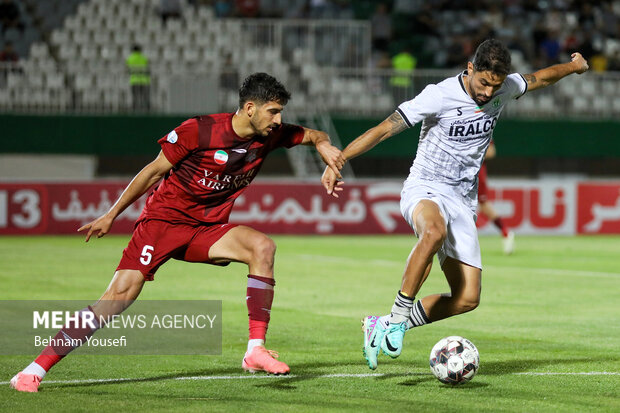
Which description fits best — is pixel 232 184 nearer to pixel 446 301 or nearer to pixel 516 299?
pixel 446 301

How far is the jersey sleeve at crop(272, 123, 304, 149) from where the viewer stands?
762 centimetres

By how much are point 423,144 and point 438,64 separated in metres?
23.4

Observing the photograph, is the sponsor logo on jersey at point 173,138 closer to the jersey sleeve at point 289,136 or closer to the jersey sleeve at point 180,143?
the jersey sleeve at point 180,143

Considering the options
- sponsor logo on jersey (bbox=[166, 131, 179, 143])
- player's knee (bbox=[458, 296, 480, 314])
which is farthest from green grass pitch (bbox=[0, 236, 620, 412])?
sponsor logo on jersey (bbox=[166, 131, 179, 143])

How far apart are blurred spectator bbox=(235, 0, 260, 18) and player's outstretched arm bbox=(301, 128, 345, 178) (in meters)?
23.0

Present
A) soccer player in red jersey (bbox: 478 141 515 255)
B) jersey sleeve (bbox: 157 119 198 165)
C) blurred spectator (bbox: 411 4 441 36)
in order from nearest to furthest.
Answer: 1. jersey sleeve (bbox: 157 119 198 165)
2. soccer player in red jersey (bbox: 478 141 515 255)
3. blurred spectator (bbox: 411 4 441 36)

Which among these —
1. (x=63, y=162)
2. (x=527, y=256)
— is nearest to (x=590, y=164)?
(x=527, y=256)

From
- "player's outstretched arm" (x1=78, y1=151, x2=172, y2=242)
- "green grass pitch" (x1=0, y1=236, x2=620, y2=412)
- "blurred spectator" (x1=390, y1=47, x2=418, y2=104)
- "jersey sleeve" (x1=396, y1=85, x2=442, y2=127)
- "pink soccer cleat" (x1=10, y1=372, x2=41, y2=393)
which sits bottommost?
"green grass pitch" (x1=0, y1=236, x2=620, y2=412)

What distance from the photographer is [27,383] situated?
22.1ft

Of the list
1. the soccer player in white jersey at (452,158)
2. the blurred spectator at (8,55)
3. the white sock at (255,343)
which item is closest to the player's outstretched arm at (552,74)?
the soccer player in white jersey at (452,158)

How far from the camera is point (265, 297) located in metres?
7.25

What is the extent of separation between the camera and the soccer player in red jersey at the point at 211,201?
7.07 metres

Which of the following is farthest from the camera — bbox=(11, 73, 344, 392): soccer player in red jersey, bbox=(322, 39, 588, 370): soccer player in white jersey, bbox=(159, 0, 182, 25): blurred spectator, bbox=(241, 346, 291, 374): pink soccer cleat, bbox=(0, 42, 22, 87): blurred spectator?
bbox=(159, 0, 182, 25): blurred spectator

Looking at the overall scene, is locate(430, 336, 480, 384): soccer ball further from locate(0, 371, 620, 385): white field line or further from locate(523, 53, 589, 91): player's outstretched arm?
locate(523, 53, 589, 91): player's outstretched arm
